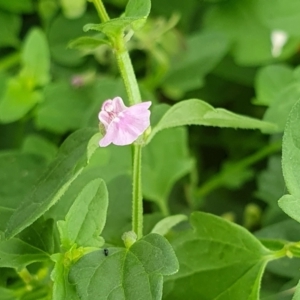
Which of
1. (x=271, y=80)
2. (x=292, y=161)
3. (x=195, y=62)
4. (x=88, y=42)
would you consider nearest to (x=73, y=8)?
(x=195, y=62)

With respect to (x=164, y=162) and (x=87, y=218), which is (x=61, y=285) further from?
(x=164, y=162)

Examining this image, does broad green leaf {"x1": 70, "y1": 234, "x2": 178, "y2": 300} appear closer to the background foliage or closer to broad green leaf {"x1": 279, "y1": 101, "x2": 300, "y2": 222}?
the background foliage

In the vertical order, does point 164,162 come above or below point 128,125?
below

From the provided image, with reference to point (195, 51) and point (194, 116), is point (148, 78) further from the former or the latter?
point (194, 116)

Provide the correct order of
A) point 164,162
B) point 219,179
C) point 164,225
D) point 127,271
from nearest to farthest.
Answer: point 127,271 → point 164,225 → point 164,162 → point 219,179

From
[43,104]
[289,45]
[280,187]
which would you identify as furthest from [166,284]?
[289,45]

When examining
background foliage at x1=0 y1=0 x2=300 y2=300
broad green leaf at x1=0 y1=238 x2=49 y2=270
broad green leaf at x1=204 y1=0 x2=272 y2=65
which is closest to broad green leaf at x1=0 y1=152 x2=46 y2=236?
background foliage at x1=0 y1=0 x2=300 y2=300
